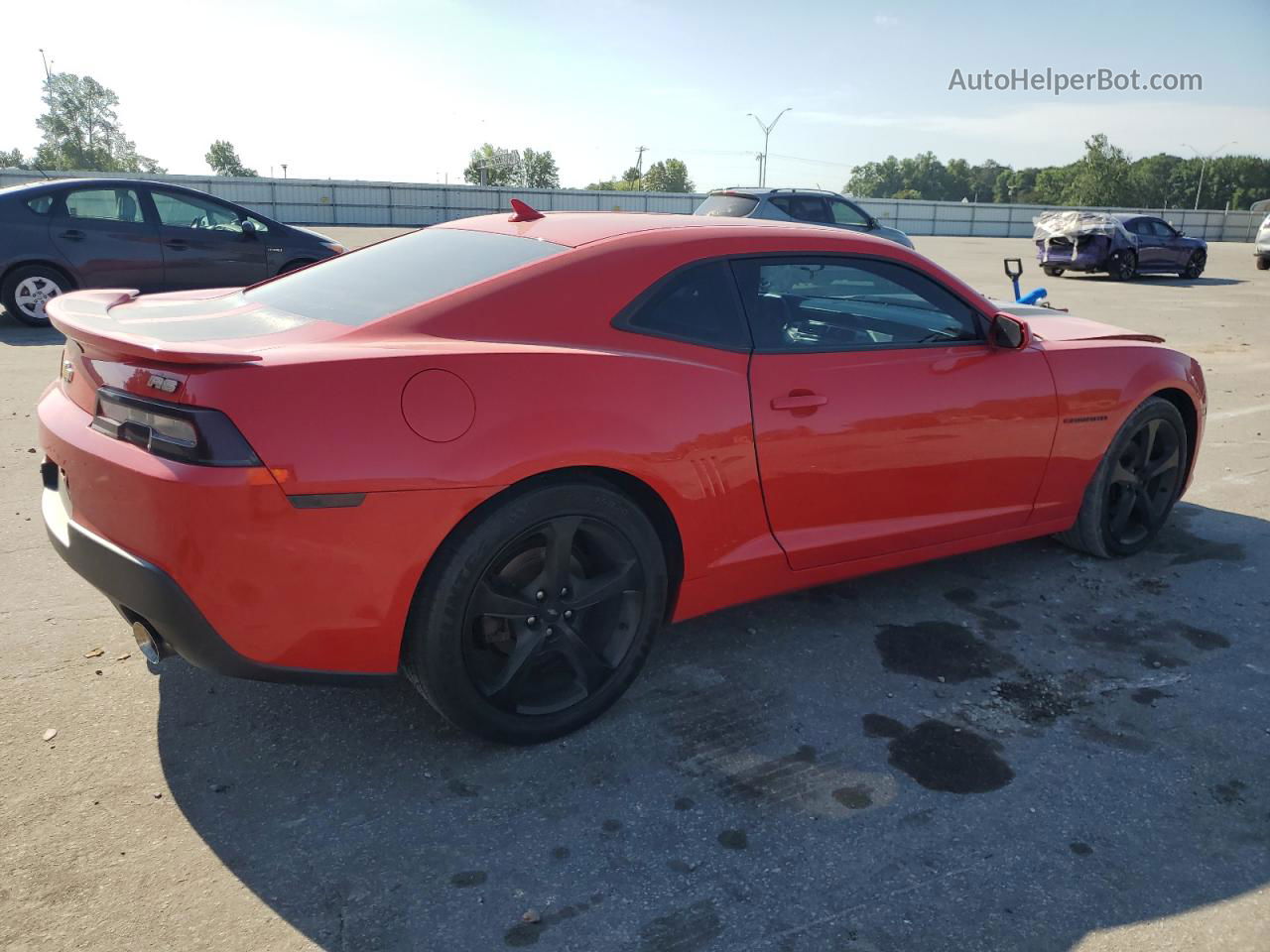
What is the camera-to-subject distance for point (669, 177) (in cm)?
12494

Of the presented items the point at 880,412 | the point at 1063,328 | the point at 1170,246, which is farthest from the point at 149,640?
the point at 1170,246

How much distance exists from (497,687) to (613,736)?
0.42m

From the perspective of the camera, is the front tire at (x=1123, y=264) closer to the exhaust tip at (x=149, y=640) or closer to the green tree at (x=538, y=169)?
the exhaust tip at (x=149, y=640)

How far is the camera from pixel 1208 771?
9.51 ft

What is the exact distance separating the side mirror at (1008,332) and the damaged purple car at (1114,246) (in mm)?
18932

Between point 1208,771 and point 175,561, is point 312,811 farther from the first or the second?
point 1208,771

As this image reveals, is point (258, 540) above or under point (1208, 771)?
above

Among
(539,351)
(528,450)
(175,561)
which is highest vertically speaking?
(539,351)

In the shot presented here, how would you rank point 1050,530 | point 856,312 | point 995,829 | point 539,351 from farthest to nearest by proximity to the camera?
point 1050,530 → point 856,312 → point 539,351 → point 995,829

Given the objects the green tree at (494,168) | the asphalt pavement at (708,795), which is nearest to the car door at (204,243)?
the asphalt pavement at (708,795)

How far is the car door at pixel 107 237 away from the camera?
9625 mm

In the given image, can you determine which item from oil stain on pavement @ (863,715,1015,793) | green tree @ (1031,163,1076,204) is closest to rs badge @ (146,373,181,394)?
oil stain on pavement @ (863,715,1015,793)

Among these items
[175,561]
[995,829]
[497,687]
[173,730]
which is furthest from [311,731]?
[995,829]

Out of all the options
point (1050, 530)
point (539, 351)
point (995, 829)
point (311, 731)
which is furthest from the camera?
point (1050, 530)
